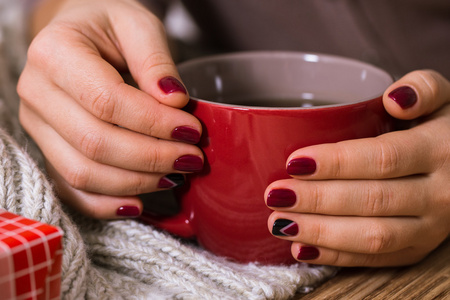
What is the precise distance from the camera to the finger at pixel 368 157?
0.45 metres

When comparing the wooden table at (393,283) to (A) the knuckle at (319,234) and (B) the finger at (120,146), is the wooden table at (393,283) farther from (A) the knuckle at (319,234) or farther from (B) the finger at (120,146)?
(B) the finger at (120,146)

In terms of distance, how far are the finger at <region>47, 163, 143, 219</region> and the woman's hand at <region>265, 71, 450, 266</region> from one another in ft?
0.50

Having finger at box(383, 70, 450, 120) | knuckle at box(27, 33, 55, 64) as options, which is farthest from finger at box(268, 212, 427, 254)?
knuckle at box(27, 33, 55, 64)

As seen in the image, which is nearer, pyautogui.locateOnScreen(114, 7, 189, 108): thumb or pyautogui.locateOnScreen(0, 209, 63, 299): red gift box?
pyautogui.locateOnScreen(0, 209, 63, 299): red gift box

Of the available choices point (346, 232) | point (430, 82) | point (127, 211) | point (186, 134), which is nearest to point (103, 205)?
point (127, 211)

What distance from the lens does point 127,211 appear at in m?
0.53

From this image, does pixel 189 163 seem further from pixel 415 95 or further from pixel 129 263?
pixel 415 95

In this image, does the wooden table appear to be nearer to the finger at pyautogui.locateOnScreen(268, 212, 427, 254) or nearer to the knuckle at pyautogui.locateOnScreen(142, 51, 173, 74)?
the finger at pyautogui.locateOnScreen(268, 212, 427, 254)

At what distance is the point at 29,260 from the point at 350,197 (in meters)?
0.29

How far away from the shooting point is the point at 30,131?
58cm

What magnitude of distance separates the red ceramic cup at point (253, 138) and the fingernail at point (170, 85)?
17mm

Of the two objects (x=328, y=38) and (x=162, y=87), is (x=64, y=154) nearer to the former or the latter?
(x=162, y=87)

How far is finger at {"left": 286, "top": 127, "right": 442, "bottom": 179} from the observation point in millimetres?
446

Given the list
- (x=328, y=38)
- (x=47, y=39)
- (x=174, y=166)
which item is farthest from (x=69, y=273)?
(x=328, y=38)
